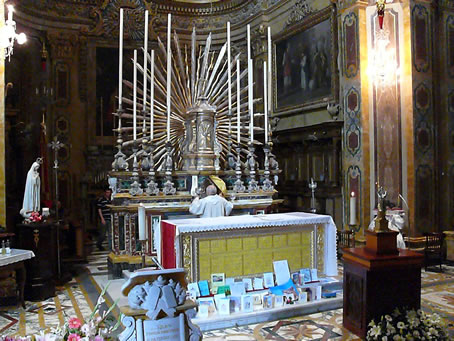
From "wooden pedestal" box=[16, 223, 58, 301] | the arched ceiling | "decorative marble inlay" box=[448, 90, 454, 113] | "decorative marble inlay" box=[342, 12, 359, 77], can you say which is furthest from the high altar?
the arched ceiling

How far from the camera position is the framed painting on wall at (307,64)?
11164 mm

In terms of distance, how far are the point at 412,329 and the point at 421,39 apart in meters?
7.15

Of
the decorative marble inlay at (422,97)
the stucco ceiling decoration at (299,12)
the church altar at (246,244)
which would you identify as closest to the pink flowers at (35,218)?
the church altar at (246,244)

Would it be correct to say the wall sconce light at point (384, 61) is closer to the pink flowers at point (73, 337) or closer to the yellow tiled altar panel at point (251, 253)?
the yellow tiled altar panel at point (251, 253)

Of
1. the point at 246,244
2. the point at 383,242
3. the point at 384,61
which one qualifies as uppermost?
the point at 384,61

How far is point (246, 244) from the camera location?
21.6 ft

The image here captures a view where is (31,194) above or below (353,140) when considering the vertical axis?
below

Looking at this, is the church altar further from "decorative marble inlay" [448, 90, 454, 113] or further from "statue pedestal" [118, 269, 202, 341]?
"decorative marble inlay" [448, 90, 454, 113]

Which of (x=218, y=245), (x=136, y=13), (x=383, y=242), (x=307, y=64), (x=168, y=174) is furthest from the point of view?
(x=136, y=13)

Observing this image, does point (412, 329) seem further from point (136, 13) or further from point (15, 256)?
point (136, 13)

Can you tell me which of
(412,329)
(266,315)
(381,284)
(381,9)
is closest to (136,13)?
(381,9)

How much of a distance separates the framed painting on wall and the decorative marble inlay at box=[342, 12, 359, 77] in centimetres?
60

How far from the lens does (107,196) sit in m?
10.4

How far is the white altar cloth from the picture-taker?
6.21m
